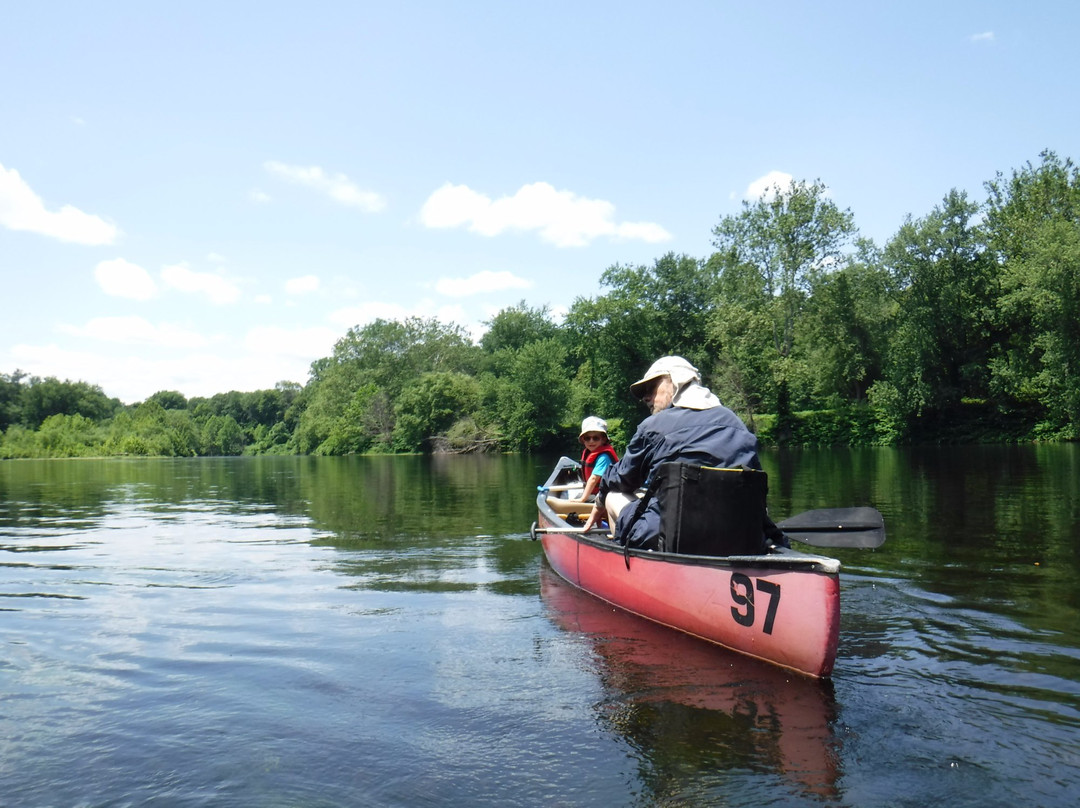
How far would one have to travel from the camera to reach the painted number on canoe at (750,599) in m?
4.86

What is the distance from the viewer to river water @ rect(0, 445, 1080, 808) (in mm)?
3537

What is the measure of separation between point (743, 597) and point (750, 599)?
6 centimetres

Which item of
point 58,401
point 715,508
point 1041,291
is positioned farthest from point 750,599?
point 58,401

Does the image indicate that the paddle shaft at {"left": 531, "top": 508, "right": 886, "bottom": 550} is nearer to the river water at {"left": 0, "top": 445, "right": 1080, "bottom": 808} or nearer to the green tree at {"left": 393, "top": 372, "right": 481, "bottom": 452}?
the river water at {"left": 0, "top": 445, "right": 1080, "bottom": 808}

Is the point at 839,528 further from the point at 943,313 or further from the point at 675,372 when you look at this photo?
the point at 943,313

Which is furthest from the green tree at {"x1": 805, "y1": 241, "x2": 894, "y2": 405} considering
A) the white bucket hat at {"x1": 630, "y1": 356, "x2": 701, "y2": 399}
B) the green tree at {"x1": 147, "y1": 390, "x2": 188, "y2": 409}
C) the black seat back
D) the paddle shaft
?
the green tree at {"x1": 147, "y1": 390, "x2": 188, "y2": 409}

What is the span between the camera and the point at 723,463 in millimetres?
5395

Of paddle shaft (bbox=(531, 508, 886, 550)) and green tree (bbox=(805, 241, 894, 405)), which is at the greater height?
green tree (bbox=(805, 241, 894, 405))

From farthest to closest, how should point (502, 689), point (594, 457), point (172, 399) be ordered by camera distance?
point (172, 399) < point (594, 457) < point (502, 689)

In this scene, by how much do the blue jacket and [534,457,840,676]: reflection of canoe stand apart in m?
0.27

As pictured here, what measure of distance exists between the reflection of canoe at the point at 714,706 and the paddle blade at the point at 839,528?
1.58 metres

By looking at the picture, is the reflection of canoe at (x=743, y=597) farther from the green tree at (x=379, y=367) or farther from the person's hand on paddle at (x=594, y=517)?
the green tree at (x=379, y=367)

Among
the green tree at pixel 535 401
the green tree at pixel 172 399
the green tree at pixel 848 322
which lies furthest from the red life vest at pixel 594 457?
the green tree at pixel 172 399

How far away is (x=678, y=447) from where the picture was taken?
5586 mm
